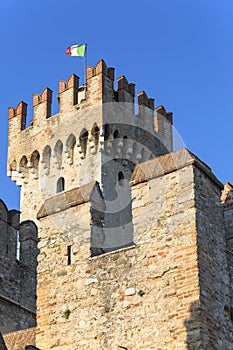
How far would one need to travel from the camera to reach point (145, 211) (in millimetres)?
10039

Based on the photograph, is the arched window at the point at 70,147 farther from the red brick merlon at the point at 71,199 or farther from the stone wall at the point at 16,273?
the red brick merlon at the point at 71,199

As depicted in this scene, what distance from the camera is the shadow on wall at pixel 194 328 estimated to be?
8.77 meters

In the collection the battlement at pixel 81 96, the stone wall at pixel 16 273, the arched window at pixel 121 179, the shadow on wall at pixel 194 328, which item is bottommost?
the shadow on wall at pixel 194 328

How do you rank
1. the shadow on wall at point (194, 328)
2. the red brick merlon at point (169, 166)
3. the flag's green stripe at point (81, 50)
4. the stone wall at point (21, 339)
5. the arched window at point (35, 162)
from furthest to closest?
the flag's green stripe at point (81, 50) → the arched window at point (35, 162) → the stone wall at point (21, 339) → the red brick merlon at point (169, 166) → the shadow on wall at point (194, 328)

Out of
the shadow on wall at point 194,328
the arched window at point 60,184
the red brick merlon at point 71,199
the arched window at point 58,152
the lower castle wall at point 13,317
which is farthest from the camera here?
the arched window at point 58,152

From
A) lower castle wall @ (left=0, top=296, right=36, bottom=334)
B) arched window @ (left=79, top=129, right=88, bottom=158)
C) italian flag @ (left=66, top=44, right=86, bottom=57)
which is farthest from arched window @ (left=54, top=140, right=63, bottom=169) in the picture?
lower castle wall @ (left=0, top=296, right=36, bottom=334)

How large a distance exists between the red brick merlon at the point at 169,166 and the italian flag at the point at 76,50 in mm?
17290

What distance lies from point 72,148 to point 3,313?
10.1 m

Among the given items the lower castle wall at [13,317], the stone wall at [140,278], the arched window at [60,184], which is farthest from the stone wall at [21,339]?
the arched window at [60,184]

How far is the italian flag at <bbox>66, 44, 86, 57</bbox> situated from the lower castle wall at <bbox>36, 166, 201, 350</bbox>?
17109mm

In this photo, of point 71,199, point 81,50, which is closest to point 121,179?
point 81,50

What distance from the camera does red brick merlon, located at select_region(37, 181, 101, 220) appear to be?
10609 millimetres

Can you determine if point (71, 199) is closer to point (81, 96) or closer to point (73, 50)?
point (81, 96)

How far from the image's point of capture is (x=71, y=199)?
10773 mm
